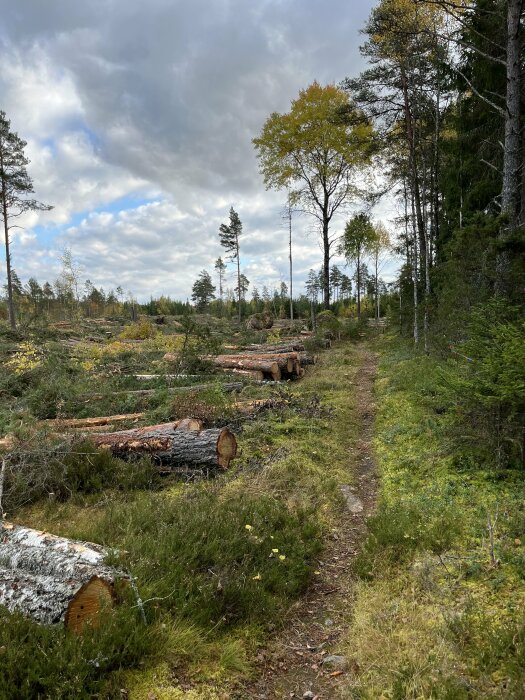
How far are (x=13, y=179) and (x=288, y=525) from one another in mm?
29438

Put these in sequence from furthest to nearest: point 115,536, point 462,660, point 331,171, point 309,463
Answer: point 331,171 → point 309,463 → point 115,536 → point 462,660

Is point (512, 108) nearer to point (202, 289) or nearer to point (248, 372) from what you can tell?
point (248, 372)

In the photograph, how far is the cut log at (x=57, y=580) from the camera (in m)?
3.15

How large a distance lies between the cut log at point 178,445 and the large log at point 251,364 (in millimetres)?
6390

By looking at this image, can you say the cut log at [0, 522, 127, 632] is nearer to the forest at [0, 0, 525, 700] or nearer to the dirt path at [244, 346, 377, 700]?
the forest at [0, 0, 525, 700]

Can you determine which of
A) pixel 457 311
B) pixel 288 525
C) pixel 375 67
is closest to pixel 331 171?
pixel 375 67

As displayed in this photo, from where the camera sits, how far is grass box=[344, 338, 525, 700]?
2.82 meters

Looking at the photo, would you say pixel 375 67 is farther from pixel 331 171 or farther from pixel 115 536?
pixel 115 536

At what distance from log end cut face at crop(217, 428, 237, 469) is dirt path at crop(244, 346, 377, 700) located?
7.08 feet

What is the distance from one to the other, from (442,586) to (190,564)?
2.47 m

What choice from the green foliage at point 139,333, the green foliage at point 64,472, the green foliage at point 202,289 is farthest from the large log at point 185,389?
the green foliage at point 202,289

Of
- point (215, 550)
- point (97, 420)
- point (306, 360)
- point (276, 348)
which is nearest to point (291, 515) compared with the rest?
point (215, 550)

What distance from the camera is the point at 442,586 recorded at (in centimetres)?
374

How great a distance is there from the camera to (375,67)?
15.9m
